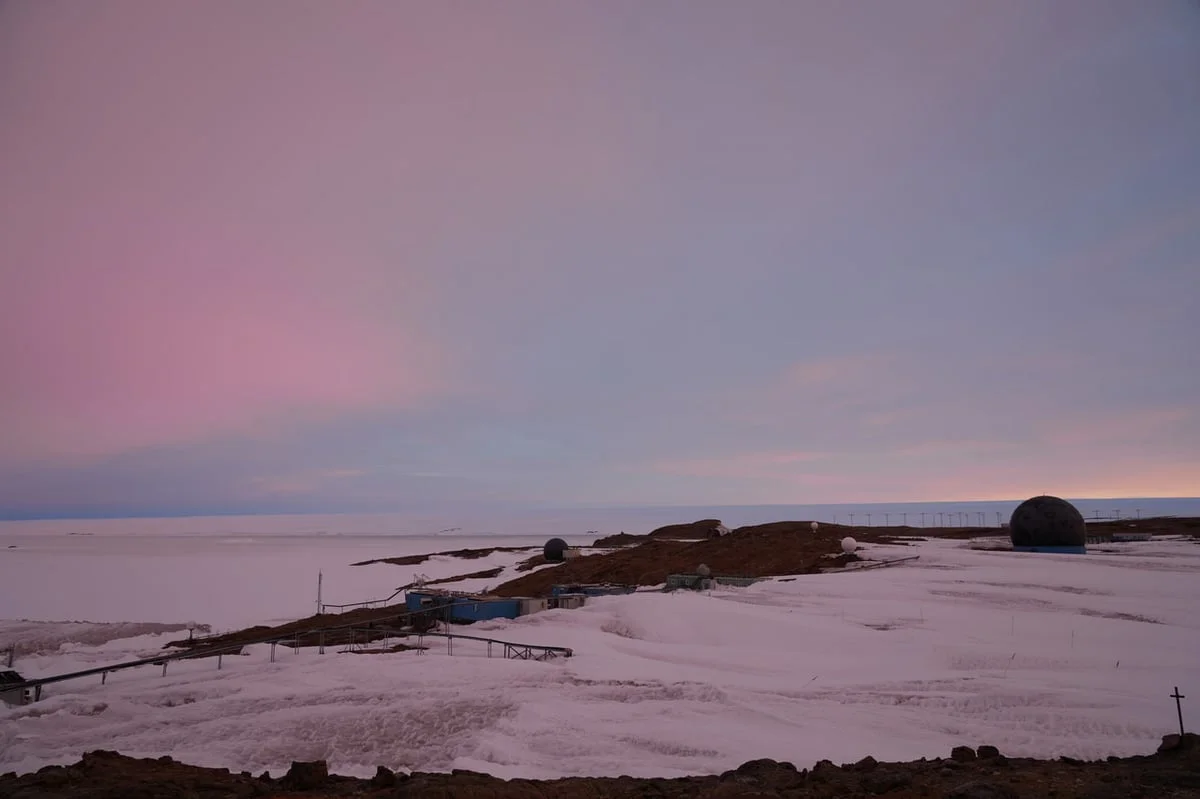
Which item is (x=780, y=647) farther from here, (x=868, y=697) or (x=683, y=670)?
(x=868, y=697)

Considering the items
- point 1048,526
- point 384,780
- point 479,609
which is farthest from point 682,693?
point 1048,526

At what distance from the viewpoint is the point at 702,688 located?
16.2 m

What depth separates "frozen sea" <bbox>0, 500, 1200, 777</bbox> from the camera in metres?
12.6

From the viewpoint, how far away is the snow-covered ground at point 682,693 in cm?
1255

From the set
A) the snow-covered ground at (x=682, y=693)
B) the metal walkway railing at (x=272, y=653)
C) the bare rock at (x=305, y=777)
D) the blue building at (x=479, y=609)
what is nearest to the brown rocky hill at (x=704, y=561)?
the blue building at (x=479, y=609)

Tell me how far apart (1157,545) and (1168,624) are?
31.8m

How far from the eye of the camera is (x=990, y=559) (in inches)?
1534

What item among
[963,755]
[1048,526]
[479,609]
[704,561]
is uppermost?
[1048,526]

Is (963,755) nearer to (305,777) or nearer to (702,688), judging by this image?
(702,688)

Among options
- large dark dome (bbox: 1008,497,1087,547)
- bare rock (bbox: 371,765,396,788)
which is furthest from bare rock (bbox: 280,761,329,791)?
large dark dome (bbox: 1008,497,1087,547)

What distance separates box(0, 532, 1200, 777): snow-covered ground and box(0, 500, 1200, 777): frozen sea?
0.24 feet

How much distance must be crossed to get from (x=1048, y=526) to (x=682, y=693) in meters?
39.0

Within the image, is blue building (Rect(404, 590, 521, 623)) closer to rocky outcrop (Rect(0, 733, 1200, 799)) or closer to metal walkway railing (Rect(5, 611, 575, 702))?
metal walkway railing (Rect(5, 611, 575, 702))

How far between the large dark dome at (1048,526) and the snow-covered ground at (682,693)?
1615 centimetres
